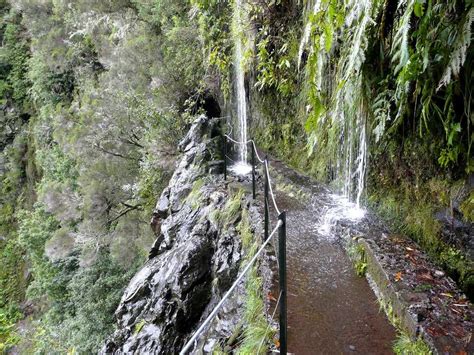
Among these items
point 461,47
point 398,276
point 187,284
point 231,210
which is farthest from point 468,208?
point 187,284

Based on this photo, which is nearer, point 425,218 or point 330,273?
point 330,273

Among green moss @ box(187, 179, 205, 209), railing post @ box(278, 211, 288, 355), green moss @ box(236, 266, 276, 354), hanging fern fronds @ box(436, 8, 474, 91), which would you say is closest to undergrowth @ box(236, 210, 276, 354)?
green moss @ box(236, 266, 276, 354)

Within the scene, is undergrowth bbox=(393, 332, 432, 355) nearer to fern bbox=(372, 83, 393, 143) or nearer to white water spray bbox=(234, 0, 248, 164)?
fern bbox=(372, 83, 393, 143)

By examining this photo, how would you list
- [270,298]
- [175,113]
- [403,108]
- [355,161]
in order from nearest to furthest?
1. [270,298]
2. [403,108]
3. [355,161]
4. [175,113]

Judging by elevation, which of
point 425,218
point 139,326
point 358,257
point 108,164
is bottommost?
point 139,326

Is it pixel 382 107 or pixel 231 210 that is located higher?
pixel 382 107

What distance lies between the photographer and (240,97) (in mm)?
8953

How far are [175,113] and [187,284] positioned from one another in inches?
245

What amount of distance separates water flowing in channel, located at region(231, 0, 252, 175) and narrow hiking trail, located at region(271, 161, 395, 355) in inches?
138

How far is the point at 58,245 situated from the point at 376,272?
11345mm

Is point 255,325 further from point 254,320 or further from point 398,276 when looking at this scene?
point 398,276

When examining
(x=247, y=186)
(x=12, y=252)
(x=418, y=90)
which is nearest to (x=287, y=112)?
(x=247, y=186)

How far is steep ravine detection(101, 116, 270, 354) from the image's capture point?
441 cm

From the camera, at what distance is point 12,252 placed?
19.6m
